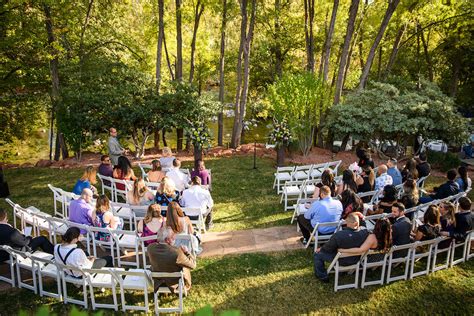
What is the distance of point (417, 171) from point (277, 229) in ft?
14.6

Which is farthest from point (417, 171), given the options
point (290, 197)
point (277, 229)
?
point (277, 229)

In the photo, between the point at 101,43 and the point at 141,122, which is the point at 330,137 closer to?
the point at 141,122

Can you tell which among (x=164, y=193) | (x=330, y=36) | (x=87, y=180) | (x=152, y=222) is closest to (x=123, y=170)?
(x=87, y=180)

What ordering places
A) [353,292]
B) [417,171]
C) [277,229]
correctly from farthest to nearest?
1. [417,171]
2. [277,229]
3. [353,292]

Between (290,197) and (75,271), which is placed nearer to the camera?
(75,271)

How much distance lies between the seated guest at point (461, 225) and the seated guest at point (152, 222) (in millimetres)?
5588

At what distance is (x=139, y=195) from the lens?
8758 millimetres

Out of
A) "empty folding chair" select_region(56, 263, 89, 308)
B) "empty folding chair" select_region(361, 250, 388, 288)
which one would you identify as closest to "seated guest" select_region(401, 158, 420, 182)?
"empty folding chair" select_region(361, 250, 388, 288)

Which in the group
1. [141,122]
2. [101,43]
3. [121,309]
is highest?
[101,43]

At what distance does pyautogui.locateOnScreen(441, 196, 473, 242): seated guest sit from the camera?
286 inches

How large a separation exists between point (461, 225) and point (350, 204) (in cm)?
214

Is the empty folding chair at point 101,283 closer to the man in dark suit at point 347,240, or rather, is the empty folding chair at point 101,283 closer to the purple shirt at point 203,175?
the man in dark suit at point 347,240

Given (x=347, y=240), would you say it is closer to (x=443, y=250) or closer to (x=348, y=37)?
(x=443, y=250)

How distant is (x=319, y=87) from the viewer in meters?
15.7
